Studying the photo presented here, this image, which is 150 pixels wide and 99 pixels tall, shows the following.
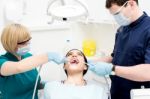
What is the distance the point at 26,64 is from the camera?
1638mm

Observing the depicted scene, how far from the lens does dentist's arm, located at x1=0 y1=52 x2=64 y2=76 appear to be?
1637 mm

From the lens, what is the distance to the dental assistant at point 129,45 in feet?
5.34

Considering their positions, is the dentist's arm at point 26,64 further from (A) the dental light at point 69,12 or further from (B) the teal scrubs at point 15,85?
(A) the dental light at point 69,12


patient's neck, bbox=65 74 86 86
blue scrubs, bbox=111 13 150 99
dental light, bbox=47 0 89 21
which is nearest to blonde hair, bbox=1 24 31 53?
dental light, bbox=47 0 89 21

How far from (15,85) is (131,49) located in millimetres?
811

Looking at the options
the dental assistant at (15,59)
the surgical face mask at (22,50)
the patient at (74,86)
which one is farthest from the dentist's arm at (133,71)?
the surgical face mask at (22,50)

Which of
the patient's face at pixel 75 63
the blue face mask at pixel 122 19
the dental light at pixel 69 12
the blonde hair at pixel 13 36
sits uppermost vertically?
the dental light at pixel 69 12

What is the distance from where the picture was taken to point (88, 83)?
76.1 inches

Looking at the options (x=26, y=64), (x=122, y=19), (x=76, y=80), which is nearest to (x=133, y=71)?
(x=122, y=19)

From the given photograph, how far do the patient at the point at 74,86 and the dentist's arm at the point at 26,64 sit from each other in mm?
195

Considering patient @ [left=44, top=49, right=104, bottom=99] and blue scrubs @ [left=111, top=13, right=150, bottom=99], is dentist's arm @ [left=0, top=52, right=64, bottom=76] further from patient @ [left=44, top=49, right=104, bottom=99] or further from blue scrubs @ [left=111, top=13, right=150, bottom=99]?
blue scrubs @ [left=111, top=13, right=150, bottom=99]

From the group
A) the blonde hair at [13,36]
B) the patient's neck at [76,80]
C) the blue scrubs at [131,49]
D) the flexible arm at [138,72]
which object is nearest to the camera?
the flexible arm at [138,72]

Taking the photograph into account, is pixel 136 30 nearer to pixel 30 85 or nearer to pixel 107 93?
pixel 107 93

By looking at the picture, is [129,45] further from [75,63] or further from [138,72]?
[75,63]
